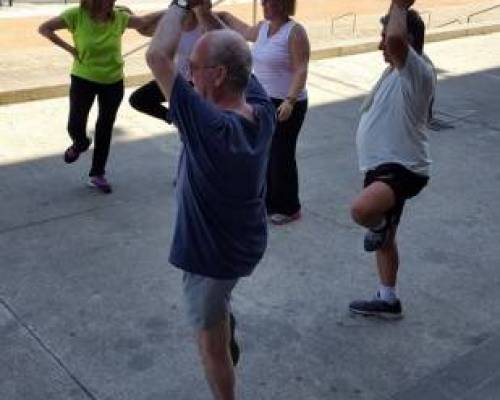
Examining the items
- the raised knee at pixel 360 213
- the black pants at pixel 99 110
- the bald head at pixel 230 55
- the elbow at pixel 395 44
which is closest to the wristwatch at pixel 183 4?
the bald head at pixel 230 55

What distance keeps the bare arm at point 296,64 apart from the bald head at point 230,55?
2267 mm

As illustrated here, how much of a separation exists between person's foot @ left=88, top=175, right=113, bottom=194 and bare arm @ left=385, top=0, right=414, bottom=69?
2788mm

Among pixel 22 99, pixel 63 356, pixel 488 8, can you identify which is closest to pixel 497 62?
pixel 488 8

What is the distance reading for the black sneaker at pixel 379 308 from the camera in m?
4.08

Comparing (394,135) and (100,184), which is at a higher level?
(394,135)

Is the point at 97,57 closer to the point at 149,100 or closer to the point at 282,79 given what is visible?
the point at 149,100

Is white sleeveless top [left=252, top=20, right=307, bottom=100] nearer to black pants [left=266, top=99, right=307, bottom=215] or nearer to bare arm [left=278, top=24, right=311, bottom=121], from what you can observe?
bare arm [left=278, top=24, right=311, bottom=121]

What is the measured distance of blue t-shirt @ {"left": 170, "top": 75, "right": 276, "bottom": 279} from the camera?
2.52m

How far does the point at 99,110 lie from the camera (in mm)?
5617

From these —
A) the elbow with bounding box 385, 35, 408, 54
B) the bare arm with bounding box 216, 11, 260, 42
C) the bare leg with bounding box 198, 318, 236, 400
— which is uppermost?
the elbow with bounding box 385, 35, 408, 54

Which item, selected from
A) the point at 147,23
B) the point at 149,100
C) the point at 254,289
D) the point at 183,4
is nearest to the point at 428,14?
the point at 147,23

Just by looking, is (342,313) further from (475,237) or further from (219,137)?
(219,137)

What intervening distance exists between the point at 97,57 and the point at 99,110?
41 cm

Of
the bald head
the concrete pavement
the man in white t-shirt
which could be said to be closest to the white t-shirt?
the man in white t-shirt
